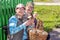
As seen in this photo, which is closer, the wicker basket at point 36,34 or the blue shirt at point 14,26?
the blue shirt at point 14,26

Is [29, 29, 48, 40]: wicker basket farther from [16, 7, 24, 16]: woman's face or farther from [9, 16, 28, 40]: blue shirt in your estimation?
[16, 7, 24, 16]: woman's face

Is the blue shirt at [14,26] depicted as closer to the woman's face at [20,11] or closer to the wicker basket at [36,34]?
the woman's face at [20,11]

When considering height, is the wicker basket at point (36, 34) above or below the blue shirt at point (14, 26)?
below

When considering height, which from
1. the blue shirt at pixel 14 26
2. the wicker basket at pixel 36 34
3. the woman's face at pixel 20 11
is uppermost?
the woman's face at pixel 20 11

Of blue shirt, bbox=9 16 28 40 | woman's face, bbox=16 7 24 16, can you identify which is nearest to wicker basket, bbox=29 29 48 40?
blue shirt, bbox=9 16 28 40

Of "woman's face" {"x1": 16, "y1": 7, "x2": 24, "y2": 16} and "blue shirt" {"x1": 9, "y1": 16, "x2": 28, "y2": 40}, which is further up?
"woman's face" {"x1": 16, "y1": 7, "x2": 24, "y2": 16}

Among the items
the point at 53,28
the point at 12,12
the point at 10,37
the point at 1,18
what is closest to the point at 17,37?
the point at 10,37

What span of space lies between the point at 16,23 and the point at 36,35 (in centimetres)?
46

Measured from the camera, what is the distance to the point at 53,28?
388 inches

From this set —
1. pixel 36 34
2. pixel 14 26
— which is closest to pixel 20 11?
pixel 14 26

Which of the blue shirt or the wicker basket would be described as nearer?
the blue shirt

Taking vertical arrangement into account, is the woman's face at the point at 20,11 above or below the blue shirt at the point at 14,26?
above

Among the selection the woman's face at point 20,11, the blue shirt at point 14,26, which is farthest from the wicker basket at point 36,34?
the woman's face at point 20,11

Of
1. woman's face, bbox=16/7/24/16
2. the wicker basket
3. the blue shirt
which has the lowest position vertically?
the wicker basket
